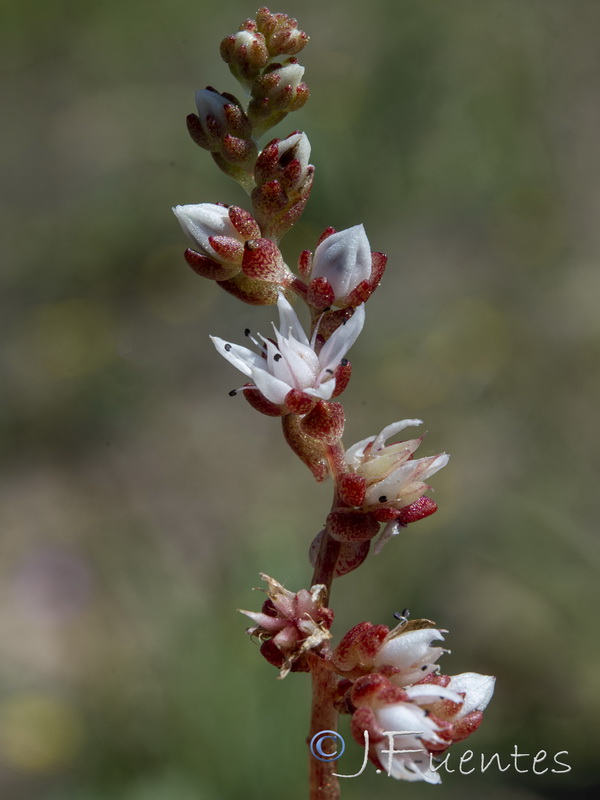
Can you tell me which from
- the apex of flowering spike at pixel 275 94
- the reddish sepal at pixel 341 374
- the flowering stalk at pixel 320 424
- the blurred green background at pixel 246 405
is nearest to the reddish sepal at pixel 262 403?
the flowering stalk at pixel 320 424

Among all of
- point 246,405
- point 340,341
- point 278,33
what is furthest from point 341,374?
point 246,405

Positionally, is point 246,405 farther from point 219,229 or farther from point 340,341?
point 340,341

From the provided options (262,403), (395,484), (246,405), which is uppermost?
(246,405)

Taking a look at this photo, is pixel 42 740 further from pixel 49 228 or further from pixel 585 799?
pixel 49 228

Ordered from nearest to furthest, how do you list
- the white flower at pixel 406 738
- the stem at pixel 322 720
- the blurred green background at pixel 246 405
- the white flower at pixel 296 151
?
→ 1. the white flower at pixel 406 738
2. the stem at pixel 322 720
3. the white flower at pixel 296 151
4. the blurred green background at pixel 246 405

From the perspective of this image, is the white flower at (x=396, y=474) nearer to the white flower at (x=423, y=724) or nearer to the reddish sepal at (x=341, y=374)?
the reddish sepal at (x=341, y=374)
